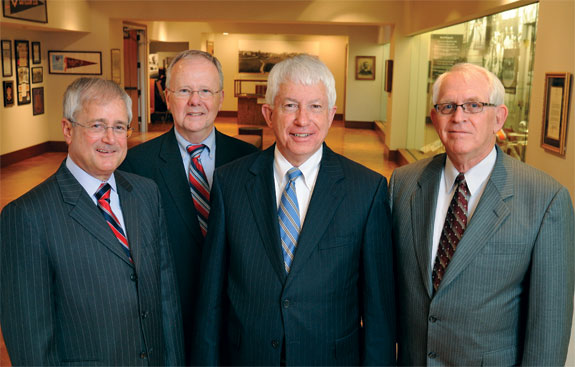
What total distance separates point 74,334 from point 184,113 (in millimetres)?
1098

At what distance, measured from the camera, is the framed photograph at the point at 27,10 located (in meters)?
10.4

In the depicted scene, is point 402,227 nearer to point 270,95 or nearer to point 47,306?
point 270,95

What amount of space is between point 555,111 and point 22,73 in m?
11.9

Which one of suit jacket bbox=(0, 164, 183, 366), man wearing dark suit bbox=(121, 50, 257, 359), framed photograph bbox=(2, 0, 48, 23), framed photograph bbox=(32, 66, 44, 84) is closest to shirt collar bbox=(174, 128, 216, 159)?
man wearing dark suit bbox=(121, 50, 257, 359)

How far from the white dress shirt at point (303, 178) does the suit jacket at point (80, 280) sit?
0.54 m

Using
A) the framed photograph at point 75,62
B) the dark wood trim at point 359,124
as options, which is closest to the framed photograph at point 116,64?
the framed photograph at point 75,62

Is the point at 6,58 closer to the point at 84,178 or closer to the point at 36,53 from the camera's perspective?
the point at 36,53

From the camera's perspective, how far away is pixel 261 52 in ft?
83.6

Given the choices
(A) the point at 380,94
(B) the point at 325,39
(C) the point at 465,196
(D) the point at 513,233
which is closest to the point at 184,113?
(C) the point at 465,196

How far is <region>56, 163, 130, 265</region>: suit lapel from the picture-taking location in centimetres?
206

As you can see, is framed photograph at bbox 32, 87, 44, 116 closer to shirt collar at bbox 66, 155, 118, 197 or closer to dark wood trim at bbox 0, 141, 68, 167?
dark wood trim at bbox 0, 141, 68, 167

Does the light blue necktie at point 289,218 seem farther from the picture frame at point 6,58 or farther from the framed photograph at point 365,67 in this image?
the framed photograph at point 365,67

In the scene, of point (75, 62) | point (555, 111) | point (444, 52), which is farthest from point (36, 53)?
point (555, 111)

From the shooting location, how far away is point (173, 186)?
2.68 m
